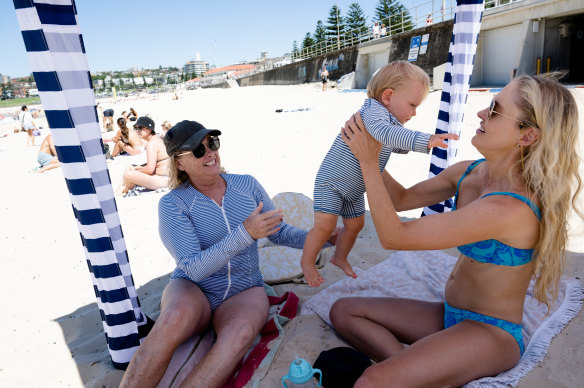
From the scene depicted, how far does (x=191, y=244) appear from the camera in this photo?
2521mm

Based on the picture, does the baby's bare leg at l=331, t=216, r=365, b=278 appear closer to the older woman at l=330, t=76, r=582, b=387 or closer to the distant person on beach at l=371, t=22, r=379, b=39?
the older woman at l=330, t=76, r=582, b=387

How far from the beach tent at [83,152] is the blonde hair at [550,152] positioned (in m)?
2.43

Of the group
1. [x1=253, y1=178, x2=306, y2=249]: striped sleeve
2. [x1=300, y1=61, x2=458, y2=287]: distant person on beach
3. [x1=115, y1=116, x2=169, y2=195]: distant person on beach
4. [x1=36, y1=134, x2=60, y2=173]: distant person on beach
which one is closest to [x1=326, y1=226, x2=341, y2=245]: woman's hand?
[x1=253, y1=178, x2=306, y2=249]: striped sleeve

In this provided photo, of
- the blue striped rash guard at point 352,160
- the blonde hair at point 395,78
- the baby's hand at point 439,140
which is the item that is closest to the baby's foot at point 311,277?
the blue striped rash guard at point 352,160

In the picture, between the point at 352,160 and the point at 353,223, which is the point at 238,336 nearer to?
the point at 353,223

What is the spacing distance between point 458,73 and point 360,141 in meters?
2.64

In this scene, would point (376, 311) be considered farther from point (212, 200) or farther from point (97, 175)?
point (97, 175)

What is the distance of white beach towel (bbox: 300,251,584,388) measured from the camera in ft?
7.29

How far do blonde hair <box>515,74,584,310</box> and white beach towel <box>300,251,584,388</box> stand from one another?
718mm

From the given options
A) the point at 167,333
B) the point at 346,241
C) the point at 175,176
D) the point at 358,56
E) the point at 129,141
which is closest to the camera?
the point at 167,333

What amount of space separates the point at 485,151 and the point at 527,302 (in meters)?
1.52

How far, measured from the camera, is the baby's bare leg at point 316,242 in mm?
2668

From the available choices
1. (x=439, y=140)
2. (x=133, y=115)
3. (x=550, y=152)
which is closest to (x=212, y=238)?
(x=439, y=140)

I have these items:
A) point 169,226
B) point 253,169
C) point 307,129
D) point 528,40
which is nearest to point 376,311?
point 169,226
